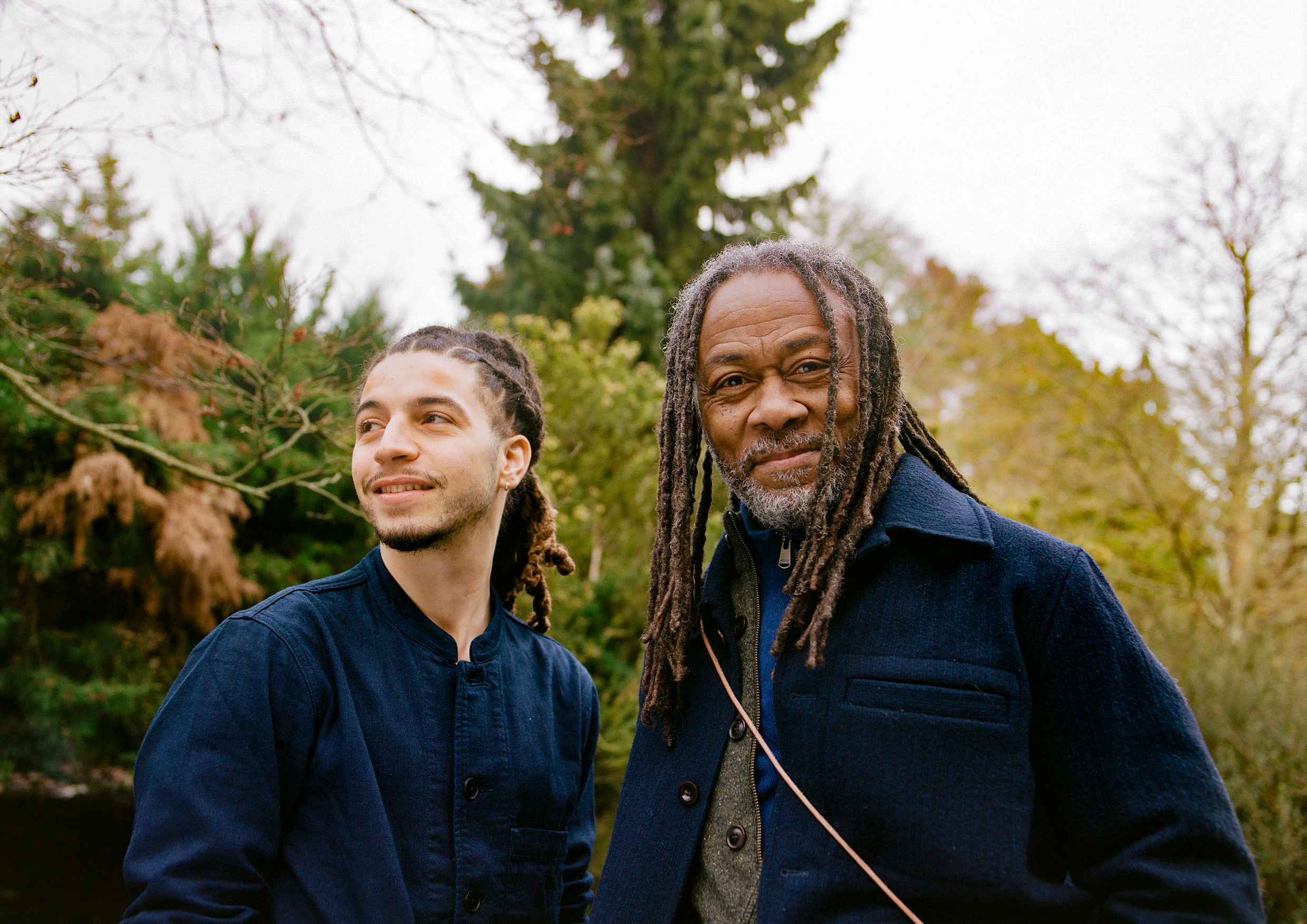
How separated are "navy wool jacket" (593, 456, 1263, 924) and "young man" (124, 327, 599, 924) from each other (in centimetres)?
55

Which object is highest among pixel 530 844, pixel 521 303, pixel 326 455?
pixel 521 303

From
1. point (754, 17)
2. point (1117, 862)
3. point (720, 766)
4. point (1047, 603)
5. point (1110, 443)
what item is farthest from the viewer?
point (754, 17)

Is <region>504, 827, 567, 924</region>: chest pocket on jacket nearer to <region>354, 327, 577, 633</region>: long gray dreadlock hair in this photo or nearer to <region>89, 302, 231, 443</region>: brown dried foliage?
<region>354, 327, 577, 633</region>: long gray dreadlock hair

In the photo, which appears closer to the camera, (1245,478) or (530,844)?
(530,844)

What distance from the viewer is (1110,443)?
946cm

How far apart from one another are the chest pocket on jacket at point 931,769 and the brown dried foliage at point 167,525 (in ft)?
16.1

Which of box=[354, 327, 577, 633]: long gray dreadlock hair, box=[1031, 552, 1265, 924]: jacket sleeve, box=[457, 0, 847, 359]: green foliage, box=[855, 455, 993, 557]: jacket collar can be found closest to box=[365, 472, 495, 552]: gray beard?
box=[354, 327, 577, 633]: long gray dreadlock hair

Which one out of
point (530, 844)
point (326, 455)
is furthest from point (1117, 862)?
point (326, 455)

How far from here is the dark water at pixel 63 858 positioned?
5188 millimetres

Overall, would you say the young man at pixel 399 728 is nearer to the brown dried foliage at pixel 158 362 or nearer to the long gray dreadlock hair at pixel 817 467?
the long gray dreadlock hair at pixel 817 467

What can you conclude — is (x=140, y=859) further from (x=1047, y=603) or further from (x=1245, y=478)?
(x=1245, y=478)

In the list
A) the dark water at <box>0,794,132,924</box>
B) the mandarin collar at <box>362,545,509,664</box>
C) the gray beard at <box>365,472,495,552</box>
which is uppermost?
the gray beard at <box>365,472,495,552</box>

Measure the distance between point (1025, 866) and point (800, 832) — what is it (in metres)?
0.38

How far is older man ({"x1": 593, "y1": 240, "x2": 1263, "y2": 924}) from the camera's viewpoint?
138 cm
